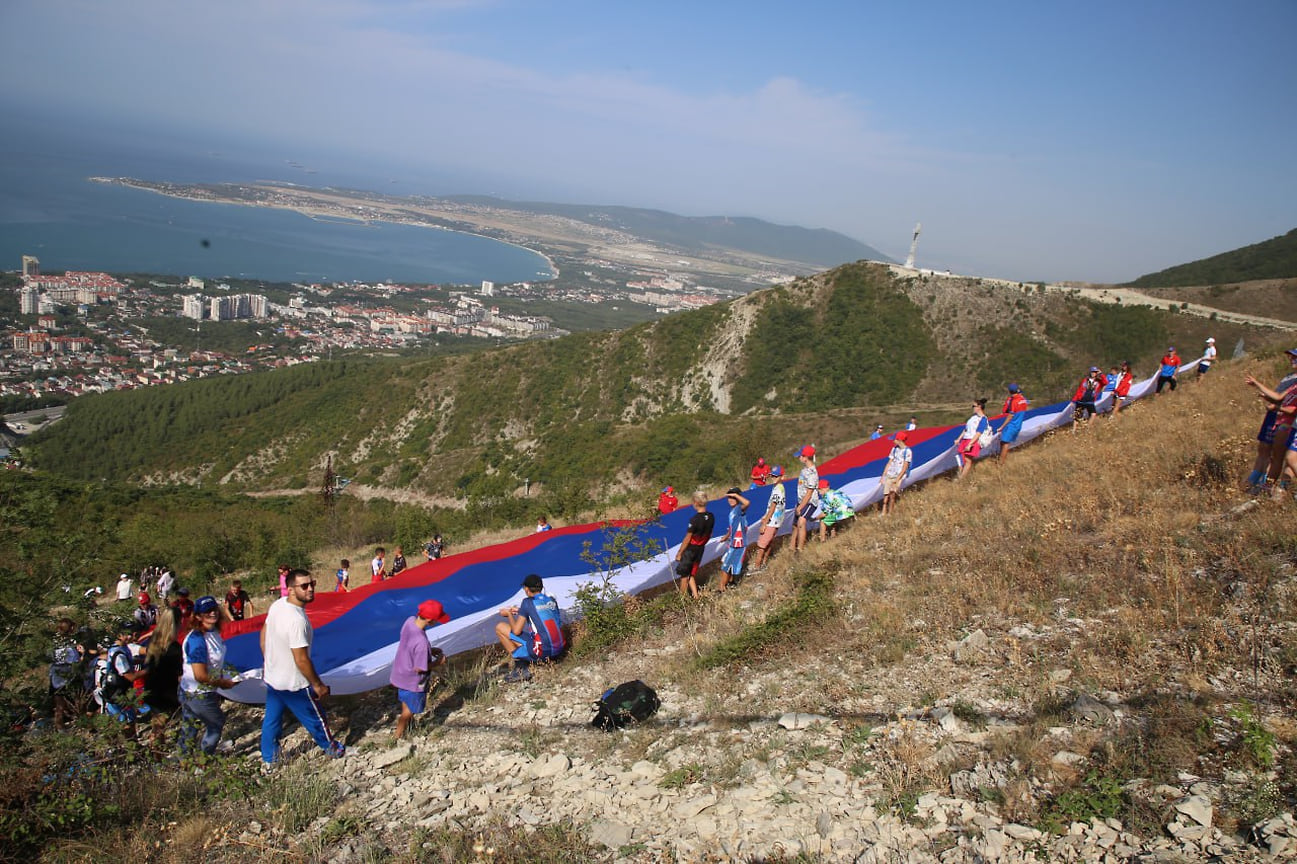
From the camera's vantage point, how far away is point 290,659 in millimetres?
5242

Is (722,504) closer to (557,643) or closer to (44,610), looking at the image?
(557,643)

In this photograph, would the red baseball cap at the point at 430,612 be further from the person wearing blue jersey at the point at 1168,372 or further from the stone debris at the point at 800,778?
the person wearing blue jersey at the point at 1168,372

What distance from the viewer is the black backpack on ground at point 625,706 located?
18.1ft

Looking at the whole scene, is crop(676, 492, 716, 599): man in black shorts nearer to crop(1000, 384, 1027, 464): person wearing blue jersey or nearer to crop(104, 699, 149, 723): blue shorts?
crop(104, 699, 149, 723): blue shorts

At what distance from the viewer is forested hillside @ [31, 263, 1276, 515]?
147 ft

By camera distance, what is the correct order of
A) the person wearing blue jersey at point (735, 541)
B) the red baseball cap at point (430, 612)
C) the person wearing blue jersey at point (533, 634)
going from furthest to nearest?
the person wearing blue jersey at point (735, 541)
the person wearing blue jersey at point (533, 634)
the red baseball cap at point (430, 612)

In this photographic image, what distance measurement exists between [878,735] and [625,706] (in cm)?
198

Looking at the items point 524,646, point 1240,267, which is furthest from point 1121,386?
point 1240,267

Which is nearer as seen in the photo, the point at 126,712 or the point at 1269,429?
the point at 126,712

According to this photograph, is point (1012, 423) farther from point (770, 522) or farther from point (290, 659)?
point (290, 659)

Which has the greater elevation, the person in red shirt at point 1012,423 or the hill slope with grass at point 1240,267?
the hill slope with grass at point 1240,267

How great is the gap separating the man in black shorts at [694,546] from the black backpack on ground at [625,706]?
2480mm

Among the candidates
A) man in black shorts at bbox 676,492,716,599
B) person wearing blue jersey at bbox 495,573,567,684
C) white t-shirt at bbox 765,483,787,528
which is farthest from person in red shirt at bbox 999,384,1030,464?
person wearing blue jersey at bbox 495,573,567,684

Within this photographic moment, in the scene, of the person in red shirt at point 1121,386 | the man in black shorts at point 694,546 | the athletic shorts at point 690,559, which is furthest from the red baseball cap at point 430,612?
the person in red shirt at point 1121,386
